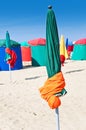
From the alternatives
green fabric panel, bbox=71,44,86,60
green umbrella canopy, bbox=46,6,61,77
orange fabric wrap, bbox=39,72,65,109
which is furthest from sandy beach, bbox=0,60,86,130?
green fabric panel, bbox=71,44,86,60

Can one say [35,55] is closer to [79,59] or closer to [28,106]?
[79,59]

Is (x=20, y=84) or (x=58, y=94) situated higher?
(x=58, y=94)

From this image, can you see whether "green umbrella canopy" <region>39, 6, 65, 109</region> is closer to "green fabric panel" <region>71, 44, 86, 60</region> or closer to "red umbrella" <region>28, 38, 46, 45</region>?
"red umbrella" <region>28, 38, 46, 45</region>

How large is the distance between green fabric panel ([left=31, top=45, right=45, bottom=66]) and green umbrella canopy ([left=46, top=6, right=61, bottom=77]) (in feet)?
59.0

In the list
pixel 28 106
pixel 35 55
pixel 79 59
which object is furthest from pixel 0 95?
pixel 79 59

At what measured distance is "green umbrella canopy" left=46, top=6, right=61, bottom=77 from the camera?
17.1 ft

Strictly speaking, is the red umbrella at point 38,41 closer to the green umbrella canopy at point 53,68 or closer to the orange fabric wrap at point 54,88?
the green umbrella canopy at point 53,68

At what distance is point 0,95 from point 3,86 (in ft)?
7.62

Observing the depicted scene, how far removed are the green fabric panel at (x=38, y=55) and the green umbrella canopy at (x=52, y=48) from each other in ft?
59.0

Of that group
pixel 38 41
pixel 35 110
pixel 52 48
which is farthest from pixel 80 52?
pixel 52 48

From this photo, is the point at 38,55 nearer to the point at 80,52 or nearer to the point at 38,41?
the point at 38,41

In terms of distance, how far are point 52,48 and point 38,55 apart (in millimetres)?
18402

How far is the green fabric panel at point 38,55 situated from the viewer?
23406 millimetres

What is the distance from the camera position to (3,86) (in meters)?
13.7
